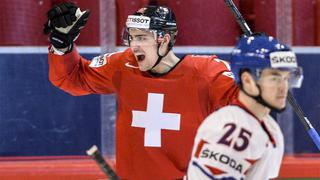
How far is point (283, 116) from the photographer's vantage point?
3564 millimetres

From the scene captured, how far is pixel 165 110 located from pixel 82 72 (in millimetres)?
325

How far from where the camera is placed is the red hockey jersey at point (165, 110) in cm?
233

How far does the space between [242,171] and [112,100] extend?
6.46 feet

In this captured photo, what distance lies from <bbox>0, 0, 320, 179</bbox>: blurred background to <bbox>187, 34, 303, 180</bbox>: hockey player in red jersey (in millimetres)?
1779

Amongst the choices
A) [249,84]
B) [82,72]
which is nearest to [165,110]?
[82,72]

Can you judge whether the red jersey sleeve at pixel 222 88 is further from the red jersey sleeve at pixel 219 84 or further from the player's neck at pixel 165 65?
the player's neck at pixel 165 65

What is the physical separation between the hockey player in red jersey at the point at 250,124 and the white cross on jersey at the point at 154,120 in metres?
0.67

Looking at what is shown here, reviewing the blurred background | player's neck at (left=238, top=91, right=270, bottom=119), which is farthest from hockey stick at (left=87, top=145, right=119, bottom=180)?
the blurred background

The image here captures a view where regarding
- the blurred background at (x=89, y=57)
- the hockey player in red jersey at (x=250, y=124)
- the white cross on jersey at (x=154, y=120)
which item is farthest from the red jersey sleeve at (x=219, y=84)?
the blurred background at (x=89, y=57)

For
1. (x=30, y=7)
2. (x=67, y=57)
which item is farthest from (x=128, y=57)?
(x=30, y=7)

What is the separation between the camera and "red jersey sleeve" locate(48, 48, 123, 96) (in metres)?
2.44

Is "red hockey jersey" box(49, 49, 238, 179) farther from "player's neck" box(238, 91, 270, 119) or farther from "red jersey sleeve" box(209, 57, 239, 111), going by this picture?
"player's neck" box(238, 91, 270, 119)

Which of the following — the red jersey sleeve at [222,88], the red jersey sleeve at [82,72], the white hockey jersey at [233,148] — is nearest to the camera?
the white hockey jersey at [233,148]

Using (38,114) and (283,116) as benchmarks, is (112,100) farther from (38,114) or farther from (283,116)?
(283,116)
